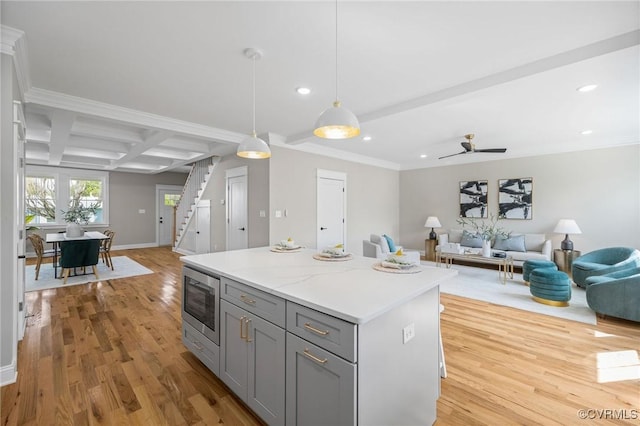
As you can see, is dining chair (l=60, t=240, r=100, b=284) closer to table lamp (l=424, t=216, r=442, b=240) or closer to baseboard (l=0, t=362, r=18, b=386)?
baseboard (l=0, t=362, r=18, b=386)

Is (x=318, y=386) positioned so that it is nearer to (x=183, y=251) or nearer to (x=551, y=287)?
(x=551, y=287)

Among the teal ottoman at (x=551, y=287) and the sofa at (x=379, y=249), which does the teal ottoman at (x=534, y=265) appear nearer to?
the teal ottoman at (x=551, y=287)

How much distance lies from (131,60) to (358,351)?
306 centimetres

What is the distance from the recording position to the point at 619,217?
5055 mm

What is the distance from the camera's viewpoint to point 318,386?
1.30 meters

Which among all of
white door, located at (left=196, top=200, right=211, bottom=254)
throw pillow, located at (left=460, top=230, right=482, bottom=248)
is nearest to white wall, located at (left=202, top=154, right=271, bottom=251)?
white door, located at (left=196, top=200, right=211, bottom=254)

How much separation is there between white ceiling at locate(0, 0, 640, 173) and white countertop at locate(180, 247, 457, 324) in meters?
1.80

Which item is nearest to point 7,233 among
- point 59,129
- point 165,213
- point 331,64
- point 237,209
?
point 59,129

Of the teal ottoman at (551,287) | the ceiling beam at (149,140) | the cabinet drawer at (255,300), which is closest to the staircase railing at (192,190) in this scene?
the ceiling beam at (149,140)

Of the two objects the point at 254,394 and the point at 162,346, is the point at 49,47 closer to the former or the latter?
the point at 162,346

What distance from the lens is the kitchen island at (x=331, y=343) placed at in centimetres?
120

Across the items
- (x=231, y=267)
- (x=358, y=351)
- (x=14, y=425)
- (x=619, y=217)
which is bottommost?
(x=14, y=425)

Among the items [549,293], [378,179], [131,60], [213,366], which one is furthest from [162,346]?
[378,179]

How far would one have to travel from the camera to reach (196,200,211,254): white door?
22.6 feet
